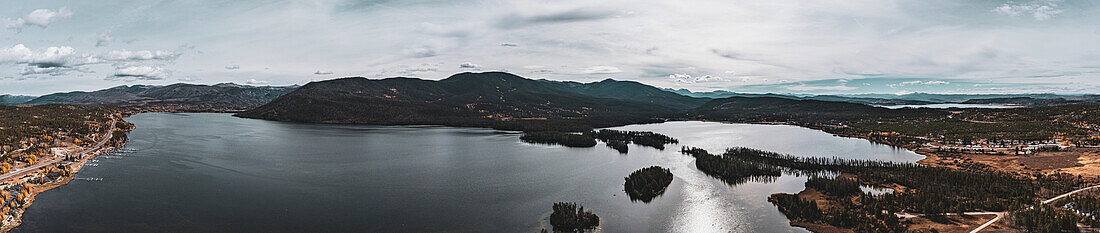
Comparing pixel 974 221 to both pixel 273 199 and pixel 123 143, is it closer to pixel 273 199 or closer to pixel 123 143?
pixel 273 199

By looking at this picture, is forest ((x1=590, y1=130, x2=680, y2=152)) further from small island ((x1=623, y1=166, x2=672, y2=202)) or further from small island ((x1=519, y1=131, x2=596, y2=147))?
small island ((x1=623, y1=166, x2=672, y2=202))

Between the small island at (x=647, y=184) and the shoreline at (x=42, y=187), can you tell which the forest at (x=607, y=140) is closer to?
the small island at (x=647, y=184)

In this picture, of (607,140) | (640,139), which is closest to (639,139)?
(640,139)

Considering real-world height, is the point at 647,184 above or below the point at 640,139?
below

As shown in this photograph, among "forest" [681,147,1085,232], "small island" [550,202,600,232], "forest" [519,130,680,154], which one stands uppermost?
"forest" [519,130,680,154]

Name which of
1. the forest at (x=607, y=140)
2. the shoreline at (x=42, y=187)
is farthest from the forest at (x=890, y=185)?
the shoreline at (x=42, y=187)

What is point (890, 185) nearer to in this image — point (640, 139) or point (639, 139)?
point (640, 139)

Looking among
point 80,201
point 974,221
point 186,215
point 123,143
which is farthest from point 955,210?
point 123,143

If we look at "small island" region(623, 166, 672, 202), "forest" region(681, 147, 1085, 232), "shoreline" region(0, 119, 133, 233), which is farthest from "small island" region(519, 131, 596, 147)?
"shoreline" region(0, 119, 133, 233)
